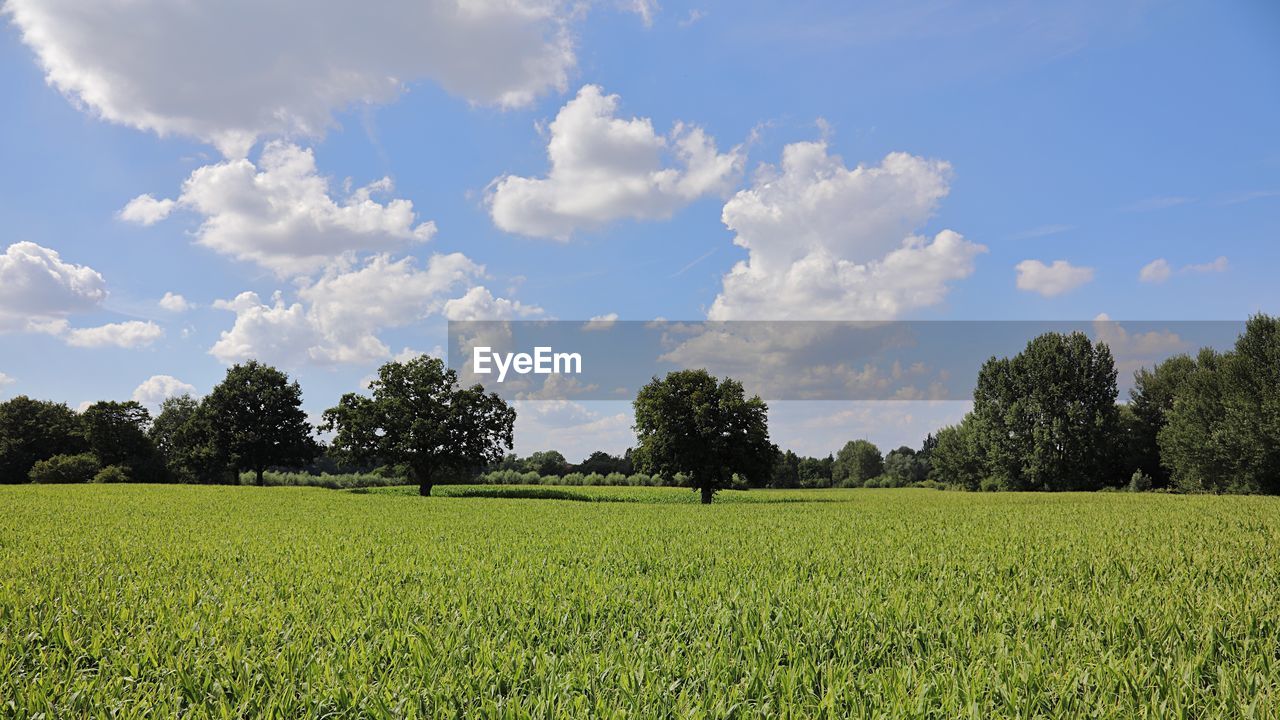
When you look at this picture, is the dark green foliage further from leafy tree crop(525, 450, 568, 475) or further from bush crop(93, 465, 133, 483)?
bush crop(93, 465, 133, 483)

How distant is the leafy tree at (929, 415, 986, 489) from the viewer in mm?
66938

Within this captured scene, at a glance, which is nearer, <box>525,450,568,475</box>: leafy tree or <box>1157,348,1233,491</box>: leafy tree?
<box>1157,348,1233,491</box>: leafy tree

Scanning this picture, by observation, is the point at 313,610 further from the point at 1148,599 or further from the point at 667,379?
the point at 667,379

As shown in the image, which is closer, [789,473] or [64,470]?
[64,470]

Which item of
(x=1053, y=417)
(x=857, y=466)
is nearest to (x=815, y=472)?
(x=857, y=466)

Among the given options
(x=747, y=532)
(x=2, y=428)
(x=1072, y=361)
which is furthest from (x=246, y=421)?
(x=1072, y=361)

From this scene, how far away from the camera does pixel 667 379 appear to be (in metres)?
39.1

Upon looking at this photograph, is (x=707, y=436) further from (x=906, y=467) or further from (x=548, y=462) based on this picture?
(x=906, y=467)

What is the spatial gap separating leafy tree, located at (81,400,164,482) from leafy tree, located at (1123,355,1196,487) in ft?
298

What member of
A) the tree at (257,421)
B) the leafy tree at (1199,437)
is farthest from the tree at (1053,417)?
the tree at (257,421)

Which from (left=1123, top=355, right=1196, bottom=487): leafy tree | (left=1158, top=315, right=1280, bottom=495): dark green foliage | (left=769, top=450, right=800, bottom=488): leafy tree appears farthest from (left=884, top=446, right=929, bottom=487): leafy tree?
(left=1158, top=315, right=1280, bottom=495): dark green foliage

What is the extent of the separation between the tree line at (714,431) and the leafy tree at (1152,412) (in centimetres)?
14

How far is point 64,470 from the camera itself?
5366 cm

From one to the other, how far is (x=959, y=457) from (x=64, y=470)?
265ft
